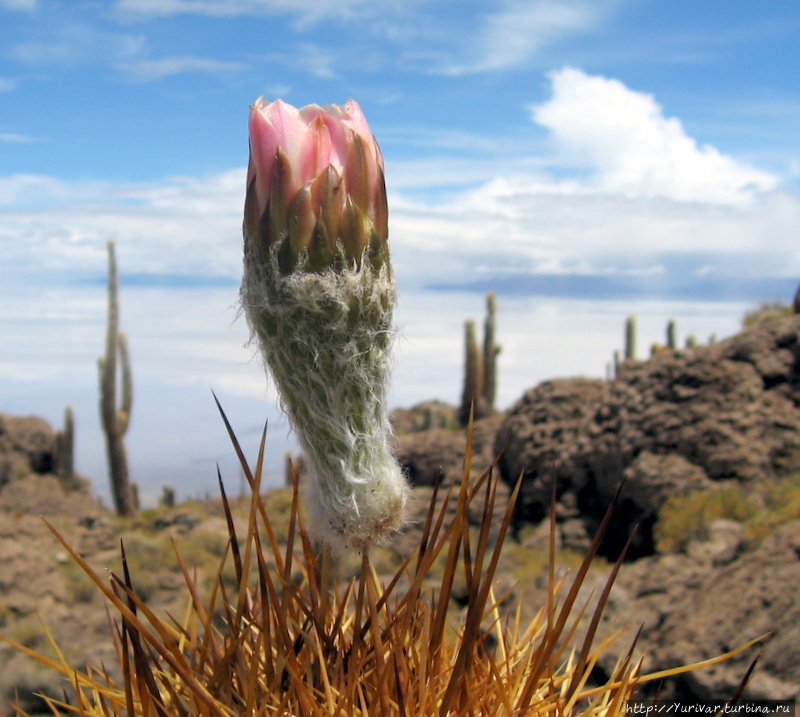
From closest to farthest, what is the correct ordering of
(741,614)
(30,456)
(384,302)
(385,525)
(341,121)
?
(341,121), (384,302), (385,525), (741,614), (30,456)

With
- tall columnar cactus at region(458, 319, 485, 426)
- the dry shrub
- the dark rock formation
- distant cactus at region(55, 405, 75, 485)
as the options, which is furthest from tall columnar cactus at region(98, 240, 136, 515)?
the dry shrub

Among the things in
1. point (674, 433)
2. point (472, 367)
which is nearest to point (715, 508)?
point (674, 433)

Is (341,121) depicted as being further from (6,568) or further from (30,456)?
(30,456)

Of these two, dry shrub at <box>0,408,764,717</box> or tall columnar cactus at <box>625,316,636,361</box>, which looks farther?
tall columnar cactus at <box>625,316,636,361</box>

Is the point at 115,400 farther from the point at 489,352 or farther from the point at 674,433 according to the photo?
the point at 674,433

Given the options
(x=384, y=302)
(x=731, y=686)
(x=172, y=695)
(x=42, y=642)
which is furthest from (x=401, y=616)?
(x=42, y=642)

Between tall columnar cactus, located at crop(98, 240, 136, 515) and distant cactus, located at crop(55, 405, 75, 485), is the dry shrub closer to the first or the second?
tall columnar cactus, located at crop(98, 240, 136, 515)
